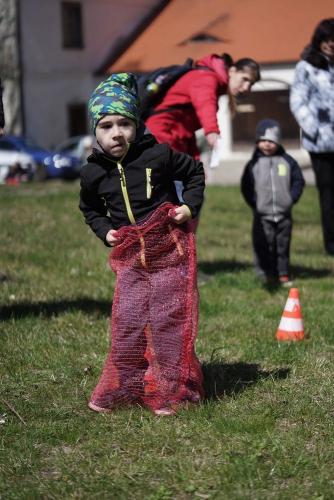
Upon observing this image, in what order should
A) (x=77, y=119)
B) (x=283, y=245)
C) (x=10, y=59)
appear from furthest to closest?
(x=77, y=119) → (x=10, y=59) → (x=283, y=245)

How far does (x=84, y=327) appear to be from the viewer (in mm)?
6547

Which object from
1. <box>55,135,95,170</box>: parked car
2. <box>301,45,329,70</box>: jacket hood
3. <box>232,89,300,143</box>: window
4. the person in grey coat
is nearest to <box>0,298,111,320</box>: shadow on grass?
the person in grey coat

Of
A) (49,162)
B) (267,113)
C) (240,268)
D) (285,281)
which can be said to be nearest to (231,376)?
(285,281)

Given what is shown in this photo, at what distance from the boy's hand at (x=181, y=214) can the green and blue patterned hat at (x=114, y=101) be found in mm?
482

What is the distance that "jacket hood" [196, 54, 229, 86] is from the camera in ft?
23.3

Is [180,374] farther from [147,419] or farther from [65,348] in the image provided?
[65,348]

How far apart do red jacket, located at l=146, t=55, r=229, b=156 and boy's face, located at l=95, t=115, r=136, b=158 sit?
235 centimetres

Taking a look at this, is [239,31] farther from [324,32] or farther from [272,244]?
[272,244]

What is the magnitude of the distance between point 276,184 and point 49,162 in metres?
21.7

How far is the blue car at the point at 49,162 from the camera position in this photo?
29375 millimetres

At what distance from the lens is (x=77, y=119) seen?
38.5m

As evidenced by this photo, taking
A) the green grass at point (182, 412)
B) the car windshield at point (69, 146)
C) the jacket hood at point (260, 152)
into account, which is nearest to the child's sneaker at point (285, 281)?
the green grass at point (182, 412)

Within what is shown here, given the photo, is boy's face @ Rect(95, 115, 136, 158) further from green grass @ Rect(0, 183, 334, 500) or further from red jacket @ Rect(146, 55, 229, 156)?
red jacket @ Rect(146, 55, 229, 156)

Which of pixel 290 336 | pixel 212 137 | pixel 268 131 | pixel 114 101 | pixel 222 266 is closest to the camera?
pixel 114 101
